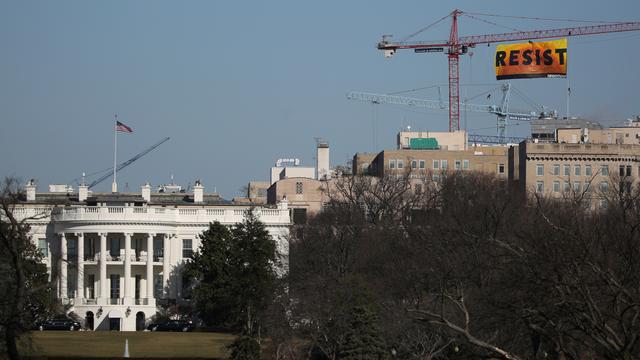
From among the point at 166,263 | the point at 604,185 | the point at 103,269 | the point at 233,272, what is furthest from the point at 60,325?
the point at 604,185

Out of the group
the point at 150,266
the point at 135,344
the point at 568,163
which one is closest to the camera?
the point at 135,344

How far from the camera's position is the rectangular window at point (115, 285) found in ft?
515

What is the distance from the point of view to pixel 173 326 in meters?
137

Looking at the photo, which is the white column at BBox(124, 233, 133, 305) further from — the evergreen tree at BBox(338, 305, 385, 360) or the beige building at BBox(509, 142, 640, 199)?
the evergreen tree at BBox(338, 305, 385, 360)

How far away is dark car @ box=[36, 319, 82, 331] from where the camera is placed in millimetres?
130050


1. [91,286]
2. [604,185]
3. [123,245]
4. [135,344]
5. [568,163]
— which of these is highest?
[568,163]

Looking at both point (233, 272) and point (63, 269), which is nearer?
point (233, 272)

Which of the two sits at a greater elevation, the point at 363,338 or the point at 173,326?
the point at 363,338

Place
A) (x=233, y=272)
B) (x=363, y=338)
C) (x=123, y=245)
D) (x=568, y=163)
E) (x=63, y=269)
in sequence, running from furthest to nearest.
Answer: (x=568, y=163)
(x=123, y=245)
(x=63, y=269)
(x=233, y=272)
(x=363, y=338)

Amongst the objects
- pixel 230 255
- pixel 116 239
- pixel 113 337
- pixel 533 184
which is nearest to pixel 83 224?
pixel 116 239

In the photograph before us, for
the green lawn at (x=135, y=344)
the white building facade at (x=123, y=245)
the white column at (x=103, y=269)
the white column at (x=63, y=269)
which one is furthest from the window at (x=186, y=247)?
the green lawn at (x=135, y=344)

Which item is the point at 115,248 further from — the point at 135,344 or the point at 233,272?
the point at 135,344

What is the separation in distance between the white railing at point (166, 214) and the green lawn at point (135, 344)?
1220 inches

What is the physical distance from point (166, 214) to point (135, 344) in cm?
4941
